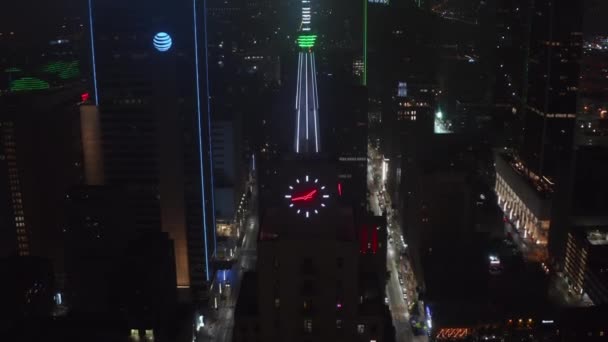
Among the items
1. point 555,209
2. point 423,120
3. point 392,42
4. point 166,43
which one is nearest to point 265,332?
point 166,43

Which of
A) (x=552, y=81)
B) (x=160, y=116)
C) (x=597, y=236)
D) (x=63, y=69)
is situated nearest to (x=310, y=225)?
(x=160, y=116)

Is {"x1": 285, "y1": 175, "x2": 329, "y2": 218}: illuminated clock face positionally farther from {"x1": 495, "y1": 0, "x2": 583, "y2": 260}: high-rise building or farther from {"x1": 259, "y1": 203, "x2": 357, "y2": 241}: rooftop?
{"x1": 495, "y1": 0, "x2": 583, "y2": 260}: high-rise building

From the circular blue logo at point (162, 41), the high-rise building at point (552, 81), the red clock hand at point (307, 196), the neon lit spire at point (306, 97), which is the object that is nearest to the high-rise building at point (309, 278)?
the red clock hand at point (307, 196)

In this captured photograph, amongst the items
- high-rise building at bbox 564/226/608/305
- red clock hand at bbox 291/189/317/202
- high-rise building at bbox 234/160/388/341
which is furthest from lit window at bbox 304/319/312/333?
high-rise building at bbox 564/226/608/305

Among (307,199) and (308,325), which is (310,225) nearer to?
(307,199)

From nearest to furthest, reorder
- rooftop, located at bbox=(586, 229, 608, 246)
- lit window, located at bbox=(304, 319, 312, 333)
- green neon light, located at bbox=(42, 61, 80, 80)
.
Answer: lit window, located at bbox=(304, 319, 312, 333)
rooftop, located at bbox=(586, 229, 608, 246)
green neon light, located at bbox=(42, 61, 80, 80)

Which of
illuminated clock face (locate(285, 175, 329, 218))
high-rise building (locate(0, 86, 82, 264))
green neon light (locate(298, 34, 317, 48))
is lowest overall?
high-rise building (locate(0, 86, 82, 264))
